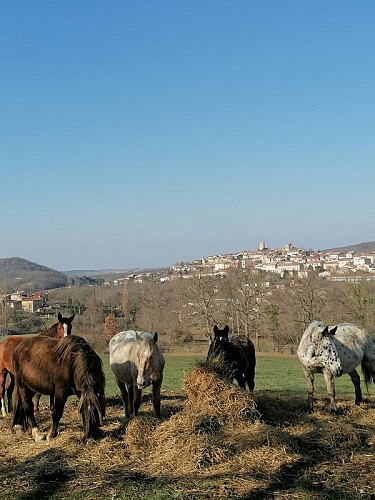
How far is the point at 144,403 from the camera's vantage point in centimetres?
1152

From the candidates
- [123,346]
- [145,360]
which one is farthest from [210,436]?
[123,346]

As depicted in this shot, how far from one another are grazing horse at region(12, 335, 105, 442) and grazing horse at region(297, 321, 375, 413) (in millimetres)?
4122

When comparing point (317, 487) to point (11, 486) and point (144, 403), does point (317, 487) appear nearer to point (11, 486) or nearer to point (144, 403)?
point (11, 486)

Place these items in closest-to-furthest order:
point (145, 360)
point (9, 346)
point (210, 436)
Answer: point (210, 436) → point (145, 360) → point (9, 346)

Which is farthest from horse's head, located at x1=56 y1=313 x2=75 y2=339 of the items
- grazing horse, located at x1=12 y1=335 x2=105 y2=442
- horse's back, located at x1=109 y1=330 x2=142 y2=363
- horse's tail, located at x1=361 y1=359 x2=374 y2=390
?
horse's tail, located at x1=361 y1=359 x2=374 y2=390

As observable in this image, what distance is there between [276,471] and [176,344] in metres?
45.6

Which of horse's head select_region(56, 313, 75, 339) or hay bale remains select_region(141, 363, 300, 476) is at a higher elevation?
horse's head select_region(56, 313, 75, 339)

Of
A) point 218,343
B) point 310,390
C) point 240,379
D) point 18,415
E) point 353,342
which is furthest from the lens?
point 240,379

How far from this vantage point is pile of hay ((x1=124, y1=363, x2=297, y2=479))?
6430mm

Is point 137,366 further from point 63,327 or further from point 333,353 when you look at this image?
point 333,353

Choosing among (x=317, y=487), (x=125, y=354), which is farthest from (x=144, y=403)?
Result: (x=317, y=487)

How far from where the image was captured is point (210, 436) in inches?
284

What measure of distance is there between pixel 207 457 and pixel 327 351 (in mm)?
4136

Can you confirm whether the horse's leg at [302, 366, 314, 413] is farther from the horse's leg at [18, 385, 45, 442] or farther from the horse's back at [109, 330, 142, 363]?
→ the horse's leg at [18, 385, 45, 442]
